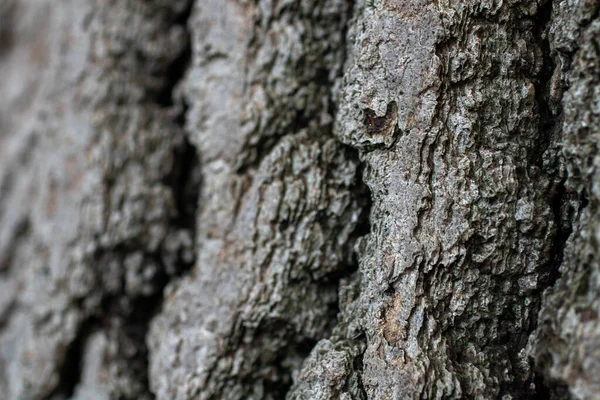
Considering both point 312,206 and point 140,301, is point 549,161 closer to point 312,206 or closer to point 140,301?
point 312,206

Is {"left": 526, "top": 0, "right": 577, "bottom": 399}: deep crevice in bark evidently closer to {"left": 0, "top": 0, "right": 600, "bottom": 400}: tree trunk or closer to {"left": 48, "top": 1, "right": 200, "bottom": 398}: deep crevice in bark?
{"left": 0, "top": 0, "right": 600, "bottom": 400}: tree trunk

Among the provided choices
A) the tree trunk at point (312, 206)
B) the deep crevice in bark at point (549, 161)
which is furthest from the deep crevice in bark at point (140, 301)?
the deep crevice in bark at point (549, 161)

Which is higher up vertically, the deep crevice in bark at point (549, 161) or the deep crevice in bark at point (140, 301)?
the deep crevice in bark at point (549, 161)

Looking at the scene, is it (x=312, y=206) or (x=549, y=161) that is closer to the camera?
(x=549, y=161)

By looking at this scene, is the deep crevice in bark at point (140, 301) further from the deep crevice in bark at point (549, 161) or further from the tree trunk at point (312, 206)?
the deep crevice in bark at point (549, 161)

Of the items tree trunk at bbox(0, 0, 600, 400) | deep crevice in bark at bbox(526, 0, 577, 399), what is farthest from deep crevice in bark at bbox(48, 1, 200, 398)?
deep crevice in bark at bbox(526, 0, 577, 399)

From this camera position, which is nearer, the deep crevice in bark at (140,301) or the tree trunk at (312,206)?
the tree trunk at (312,206)

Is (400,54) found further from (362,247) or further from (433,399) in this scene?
(433,399)

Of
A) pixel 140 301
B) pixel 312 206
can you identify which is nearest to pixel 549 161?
pixel 312 206

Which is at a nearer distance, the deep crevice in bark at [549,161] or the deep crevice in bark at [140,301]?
the deep crevice in bark at [549,161]
